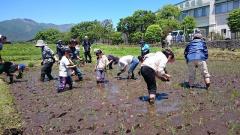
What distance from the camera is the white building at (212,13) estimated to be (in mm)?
60750

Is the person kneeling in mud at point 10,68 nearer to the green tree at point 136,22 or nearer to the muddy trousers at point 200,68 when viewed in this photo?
the muddy trousers at point 200,68

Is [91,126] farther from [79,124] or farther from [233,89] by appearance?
[233,89]

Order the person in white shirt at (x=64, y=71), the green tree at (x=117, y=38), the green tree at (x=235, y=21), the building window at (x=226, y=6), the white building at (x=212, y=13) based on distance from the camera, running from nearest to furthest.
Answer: the person in white shirt at (x=64, y=71) < the green tree at (x=235, y=21) < the building window at (x=226, y=6) < the white building at (x=212, y=13) < the green tree at (x=117, y=38)

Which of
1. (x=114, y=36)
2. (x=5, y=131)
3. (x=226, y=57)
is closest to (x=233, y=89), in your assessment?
(x=5, y=131)

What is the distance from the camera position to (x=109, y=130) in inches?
332

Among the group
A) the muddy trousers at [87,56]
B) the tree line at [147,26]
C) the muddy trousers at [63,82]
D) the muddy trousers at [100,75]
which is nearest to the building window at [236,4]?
the tree line at [147,26]

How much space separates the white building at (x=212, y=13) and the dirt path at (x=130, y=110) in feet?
148

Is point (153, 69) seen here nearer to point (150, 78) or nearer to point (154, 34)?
point (150, 78)

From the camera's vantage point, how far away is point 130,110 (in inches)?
409

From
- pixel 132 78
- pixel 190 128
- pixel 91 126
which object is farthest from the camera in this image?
pixel 132 78

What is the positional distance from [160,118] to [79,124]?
1.85 metres

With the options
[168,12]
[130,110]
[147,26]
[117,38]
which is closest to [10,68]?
[130,110]

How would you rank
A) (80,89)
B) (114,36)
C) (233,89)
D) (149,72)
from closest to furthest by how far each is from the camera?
(149,72) < (233,89) < (80,89) < (114,36)

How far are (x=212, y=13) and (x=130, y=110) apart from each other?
191ft
